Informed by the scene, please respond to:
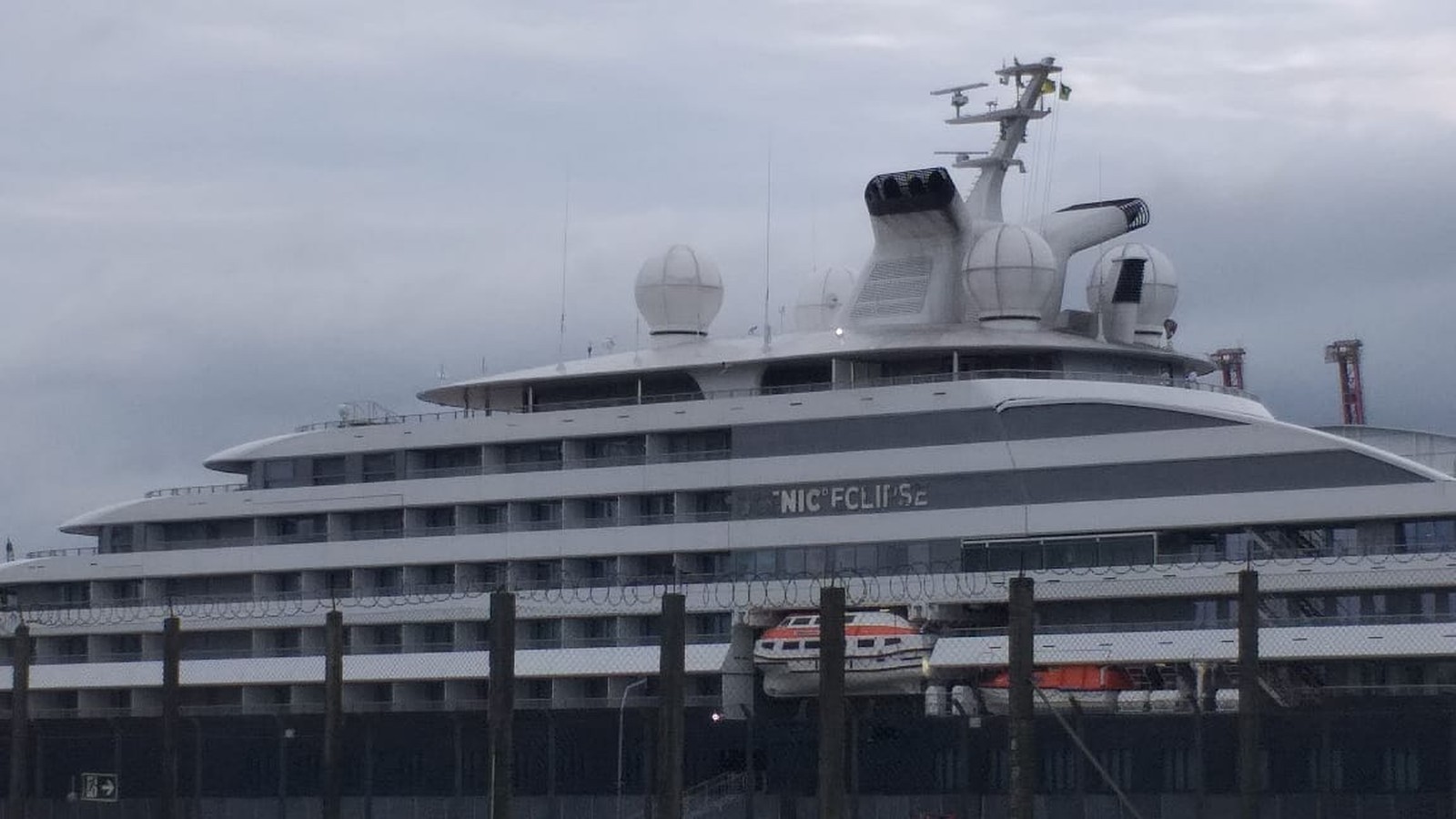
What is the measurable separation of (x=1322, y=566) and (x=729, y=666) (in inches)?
553

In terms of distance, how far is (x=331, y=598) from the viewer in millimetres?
66125

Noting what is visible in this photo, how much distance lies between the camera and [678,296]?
66.6 m

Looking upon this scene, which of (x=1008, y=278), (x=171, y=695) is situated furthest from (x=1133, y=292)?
(x=171, y=695)

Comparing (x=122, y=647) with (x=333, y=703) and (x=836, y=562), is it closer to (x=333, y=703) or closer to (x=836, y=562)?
(x=333, y=703)

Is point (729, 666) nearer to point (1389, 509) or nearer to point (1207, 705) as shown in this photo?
point (1207, 705)

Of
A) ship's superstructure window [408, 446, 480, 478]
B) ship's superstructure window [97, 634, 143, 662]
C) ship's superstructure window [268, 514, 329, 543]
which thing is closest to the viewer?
ship's superstructure window [408, 446, 480, 478]

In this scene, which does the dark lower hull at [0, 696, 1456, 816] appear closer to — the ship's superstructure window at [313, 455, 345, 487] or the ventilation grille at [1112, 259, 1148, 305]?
the ship's superstructure window at [313, 455, 345, 487]

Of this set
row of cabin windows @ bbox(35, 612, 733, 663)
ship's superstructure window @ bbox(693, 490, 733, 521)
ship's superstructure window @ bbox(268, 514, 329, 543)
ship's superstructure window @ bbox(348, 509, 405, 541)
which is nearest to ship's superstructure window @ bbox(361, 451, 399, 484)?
ship's superstructure window @ bbox(348, 509, 405, 541)

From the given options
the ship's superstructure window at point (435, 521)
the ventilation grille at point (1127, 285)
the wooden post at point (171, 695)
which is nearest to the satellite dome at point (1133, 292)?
the ventilation grille at point (1127, 285)

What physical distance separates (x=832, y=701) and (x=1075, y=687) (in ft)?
37.9

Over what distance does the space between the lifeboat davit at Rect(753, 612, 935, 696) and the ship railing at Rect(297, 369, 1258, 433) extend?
633cm

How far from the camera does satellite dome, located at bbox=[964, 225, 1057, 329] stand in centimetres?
6084

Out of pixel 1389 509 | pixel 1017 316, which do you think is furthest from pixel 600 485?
pixel 1389 509

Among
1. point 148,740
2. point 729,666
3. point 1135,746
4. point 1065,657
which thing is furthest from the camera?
point 148,740
